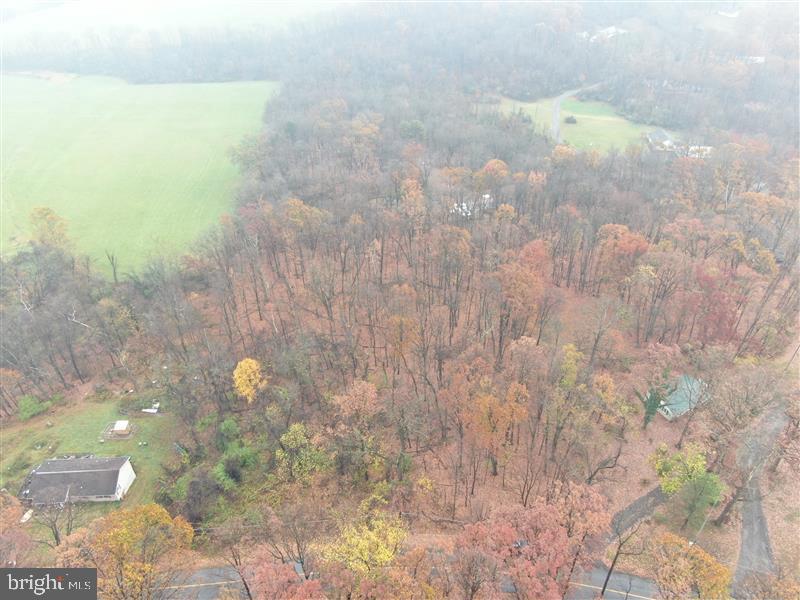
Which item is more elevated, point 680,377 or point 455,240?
point 455,240

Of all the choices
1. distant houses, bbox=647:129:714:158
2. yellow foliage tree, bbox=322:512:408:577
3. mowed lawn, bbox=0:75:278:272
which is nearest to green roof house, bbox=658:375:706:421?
yellow foliage tree, bbox=322:512:408:577

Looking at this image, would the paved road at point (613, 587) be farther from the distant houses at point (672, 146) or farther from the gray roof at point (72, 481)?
the distant houses at point (672, 146)

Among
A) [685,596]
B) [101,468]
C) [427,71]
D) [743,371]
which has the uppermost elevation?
[427,71]

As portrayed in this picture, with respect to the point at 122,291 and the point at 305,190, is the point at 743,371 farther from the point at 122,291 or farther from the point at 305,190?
the point at 122,291

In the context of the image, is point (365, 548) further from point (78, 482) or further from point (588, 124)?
point (588, 124)

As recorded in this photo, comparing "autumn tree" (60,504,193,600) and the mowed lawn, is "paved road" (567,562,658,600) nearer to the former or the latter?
"autumn tree" (60,504,193,600)

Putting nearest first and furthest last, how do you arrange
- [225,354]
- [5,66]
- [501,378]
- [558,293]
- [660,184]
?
[501,378]
[225,354]
[558,293]
[660,184]
[5,66]

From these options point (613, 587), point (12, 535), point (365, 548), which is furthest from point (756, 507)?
point (12, 535)

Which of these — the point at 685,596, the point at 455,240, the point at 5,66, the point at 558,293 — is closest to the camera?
the point at 685,596

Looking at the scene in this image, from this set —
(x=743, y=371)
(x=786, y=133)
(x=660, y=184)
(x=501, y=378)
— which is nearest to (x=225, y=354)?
(x=501, y=378)
